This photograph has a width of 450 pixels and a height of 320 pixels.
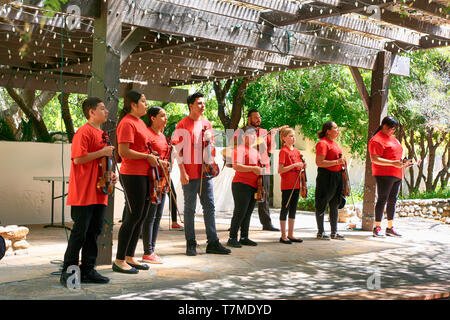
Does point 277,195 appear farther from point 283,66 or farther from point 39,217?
point 39,217

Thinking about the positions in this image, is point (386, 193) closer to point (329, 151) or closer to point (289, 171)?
point (329, 151)

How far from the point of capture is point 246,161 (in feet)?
22.2

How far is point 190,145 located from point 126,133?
3.50 feet

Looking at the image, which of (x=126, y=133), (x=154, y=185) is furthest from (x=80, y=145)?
(x=154, y=185)

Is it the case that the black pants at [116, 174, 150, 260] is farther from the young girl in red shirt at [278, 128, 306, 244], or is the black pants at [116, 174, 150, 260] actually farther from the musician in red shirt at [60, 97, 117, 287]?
the young girl in red shirt at [278, 128, 306, 244]

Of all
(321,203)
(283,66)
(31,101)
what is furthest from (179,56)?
(31,101)

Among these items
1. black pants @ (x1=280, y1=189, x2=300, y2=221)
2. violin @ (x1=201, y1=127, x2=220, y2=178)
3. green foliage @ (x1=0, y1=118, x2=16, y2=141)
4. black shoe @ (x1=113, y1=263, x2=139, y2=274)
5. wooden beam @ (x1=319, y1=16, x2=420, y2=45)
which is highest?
wooden beam @ (x1=319, y1=16, x2=420, y2=45)

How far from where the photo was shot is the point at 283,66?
10469 millimetres

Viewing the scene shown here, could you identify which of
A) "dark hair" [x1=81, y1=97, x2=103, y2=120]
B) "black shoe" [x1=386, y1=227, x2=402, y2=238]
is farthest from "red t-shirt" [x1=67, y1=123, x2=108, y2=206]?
"black shoe" [x1=386, y1=227, x2=402, y2=238]

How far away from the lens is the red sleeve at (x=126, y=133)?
504cm

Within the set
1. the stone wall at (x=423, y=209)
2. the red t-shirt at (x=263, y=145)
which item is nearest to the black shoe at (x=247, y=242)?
the red t-shirt at (x=263, y=145)

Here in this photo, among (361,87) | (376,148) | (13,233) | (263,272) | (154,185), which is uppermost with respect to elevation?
(361,87)

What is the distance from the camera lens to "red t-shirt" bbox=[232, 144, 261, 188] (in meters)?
6.75

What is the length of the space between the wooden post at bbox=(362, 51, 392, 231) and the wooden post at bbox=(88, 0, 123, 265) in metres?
4.53
